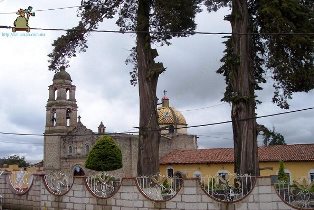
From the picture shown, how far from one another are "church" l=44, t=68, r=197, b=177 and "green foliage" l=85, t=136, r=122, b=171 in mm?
5865

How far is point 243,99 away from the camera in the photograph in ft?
51.1

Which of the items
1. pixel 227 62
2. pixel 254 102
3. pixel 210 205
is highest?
pixel 227 62

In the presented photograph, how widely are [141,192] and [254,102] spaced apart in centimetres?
575

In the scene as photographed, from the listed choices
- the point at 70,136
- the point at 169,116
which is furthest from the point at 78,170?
the point at 169,116

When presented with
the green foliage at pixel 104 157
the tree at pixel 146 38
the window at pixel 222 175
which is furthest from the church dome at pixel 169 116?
the tree at pixel 146 38

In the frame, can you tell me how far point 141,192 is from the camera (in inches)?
506

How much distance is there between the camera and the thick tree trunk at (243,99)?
50.8 ft

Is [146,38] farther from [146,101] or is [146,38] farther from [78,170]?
[78,170]

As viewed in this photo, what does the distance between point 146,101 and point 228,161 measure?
20.6 meters

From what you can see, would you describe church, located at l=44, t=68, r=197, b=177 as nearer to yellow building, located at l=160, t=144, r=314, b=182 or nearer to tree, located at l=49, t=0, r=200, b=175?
yellow building, located at l=160, t=144, r=314, b=182

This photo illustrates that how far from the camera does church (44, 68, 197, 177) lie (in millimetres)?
40625

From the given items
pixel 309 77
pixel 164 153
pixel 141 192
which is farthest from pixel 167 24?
pixel 164 153

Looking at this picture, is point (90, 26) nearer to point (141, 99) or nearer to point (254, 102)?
point (141, 99)

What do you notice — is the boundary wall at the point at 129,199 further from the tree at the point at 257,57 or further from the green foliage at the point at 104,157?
the green foliage at the point at 104,157
